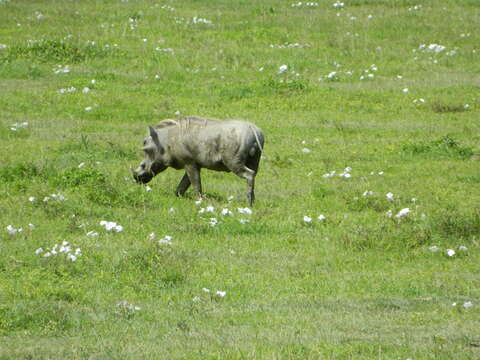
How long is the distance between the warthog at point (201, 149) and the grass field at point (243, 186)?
0.46m

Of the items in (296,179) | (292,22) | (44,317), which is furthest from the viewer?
(292,22)

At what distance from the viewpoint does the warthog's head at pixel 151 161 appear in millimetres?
14844

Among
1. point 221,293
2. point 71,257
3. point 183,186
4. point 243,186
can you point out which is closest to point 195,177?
point 183,186

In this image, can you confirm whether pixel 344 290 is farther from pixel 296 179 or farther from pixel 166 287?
pixel 296 179

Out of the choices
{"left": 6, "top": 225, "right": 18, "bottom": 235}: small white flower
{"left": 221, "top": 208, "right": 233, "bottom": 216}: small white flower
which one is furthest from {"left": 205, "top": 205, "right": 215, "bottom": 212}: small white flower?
{"left": 6, "top": 225, "right": 18, "bottom": 235}: small white flower

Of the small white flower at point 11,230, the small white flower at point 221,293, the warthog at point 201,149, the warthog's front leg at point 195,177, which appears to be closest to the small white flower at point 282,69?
the warthog at point 201,149

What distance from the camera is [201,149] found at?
14.3 m

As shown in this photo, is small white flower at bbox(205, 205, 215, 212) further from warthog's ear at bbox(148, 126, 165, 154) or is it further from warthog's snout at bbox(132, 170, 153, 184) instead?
warthog's snout at bbox(132, 170, 153, 184)

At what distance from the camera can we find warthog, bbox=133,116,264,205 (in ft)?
45.7

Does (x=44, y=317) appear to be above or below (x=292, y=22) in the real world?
above

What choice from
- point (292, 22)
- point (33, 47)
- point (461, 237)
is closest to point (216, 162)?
point (461, 237)

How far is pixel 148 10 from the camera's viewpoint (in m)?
28.0

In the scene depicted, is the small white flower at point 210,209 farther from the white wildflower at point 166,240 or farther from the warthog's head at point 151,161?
the warthog's head at point 151,161

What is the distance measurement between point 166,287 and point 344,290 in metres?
1.86
